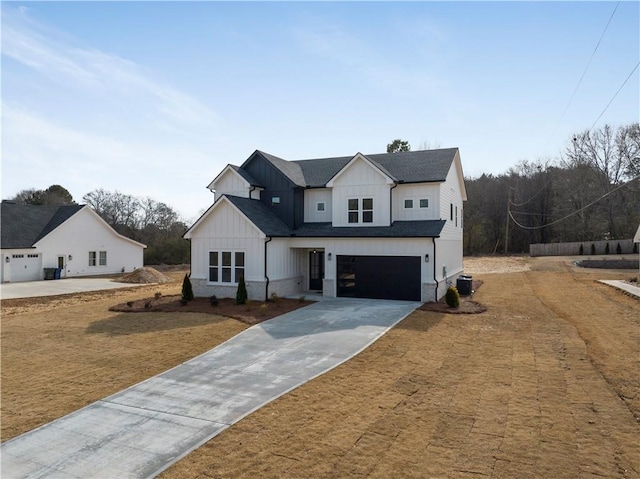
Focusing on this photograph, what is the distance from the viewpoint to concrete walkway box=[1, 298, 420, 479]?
5957 mm

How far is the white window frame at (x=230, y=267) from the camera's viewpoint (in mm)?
19625

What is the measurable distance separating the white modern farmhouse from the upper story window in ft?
0.17

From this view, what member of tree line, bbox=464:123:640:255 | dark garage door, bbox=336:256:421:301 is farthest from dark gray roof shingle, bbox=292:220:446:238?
tree line, bbox=464:123:640:255

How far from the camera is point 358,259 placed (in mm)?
19938

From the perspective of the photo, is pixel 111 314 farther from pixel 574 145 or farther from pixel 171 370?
pixel 574 145

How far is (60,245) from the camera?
108 feet

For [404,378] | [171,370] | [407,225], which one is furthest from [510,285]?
[171,370]

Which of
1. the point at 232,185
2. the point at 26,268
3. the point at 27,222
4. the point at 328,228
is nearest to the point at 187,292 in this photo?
the point at 232,185

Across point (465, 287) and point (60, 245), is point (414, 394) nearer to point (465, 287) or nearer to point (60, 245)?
point (465, 287)

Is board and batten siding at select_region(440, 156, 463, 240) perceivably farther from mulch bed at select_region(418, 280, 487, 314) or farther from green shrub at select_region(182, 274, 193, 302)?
green shrub at select_region(182, 274, 193, 302)

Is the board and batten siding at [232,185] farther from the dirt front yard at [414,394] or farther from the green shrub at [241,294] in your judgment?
the dirt front yard at [414,394]

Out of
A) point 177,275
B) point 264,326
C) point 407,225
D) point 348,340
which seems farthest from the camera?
point 177,275

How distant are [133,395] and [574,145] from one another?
186 ft

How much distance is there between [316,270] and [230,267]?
5.01m
